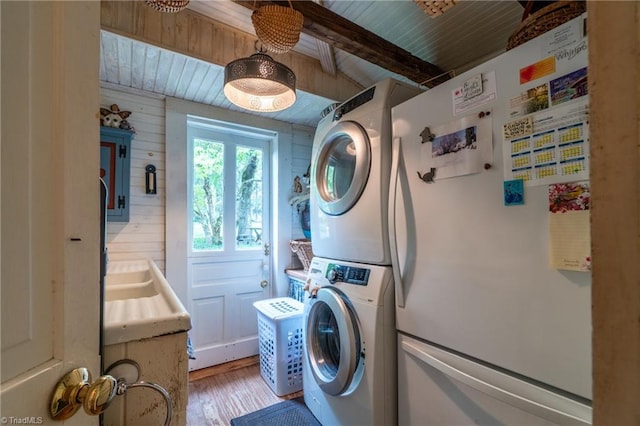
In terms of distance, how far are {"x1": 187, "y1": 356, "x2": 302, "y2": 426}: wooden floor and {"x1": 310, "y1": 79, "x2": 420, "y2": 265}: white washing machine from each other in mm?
→ 1178

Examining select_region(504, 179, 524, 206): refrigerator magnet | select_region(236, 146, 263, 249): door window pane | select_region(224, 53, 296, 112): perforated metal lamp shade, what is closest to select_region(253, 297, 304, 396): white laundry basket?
select_region(236, 146, 263, 249): door window pane

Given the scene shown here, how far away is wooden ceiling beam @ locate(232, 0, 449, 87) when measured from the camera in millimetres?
1416

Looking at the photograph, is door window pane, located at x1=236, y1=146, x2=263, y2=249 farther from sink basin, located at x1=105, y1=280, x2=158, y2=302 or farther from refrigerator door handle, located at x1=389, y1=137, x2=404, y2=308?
refrigerator door handle, located at x1=389, y1=137, x2=404, y2=308

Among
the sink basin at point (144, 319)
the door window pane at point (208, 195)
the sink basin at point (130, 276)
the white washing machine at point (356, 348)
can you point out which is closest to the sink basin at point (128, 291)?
the sink basin at point (130, 276)

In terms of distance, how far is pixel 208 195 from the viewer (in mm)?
2516

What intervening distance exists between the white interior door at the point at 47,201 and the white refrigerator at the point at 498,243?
1064mm

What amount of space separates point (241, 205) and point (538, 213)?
2.33m

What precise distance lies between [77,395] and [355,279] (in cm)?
119

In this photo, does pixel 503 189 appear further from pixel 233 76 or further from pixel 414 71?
pixel 414 71

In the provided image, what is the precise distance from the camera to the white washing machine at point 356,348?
4.27 feet

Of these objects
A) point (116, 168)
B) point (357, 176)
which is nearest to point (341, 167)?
point (357, 176)

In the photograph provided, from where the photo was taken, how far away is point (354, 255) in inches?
60.4

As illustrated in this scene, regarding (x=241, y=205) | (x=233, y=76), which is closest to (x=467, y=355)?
(x=233, y=76)

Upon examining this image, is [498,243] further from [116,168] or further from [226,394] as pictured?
[116,168]
